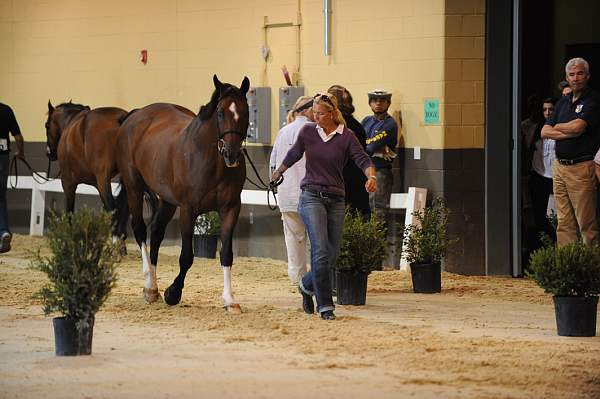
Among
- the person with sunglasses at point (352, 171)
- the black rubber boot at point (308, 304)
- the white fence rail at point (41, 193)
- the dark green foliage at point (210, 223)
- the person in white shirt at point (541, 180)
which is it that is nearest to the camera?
the black rubber boot at point (308, 304)

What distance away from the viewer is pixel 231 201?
10695 millimetres

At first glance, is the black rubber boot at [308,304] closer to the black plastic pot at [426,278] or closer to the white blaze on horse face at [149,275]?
the white blaze on horse face at [149,275]

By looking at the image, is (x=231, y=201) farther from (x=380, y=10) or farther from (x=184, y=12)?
(x=184, y=12)

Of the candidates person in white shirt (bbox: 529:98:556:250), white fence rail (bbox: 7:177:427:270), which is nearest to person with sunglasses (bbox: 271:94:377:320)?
person in white shirt (bbox: 529:98:556:250)

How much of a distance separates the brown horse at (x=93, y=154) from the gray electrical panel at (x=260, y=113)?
1469 millimetres

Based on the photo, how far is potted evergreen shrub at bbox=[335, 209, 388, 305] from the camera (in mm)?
10695

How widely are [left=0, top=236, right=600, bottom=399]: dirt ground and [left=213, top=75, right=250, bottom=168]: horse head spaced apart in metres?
1.29

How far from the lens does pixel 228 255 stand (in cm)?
1052

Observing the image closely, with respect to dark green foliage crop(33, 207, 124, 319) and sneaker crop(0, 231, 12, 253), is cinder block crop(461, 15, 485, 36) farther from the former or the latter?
sneaker crop(0, 231, 12, 253)

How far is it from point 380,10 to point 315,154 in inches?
158

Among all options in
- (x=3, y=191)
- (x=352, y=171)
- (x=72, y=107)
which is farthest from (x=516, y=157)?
(x=3, y=191)

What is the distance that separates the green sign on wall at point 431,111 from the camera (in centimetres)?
1291

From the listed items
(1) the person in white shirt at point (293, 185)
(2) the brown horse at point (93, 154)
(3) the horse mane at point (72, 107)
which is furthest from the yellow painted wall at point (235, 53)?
(1) the person in white shirt at point (293, 185)

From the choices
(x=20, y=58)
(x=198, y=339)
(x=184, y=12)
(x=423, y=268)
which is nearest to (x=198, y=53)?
(x=184, y=12)
